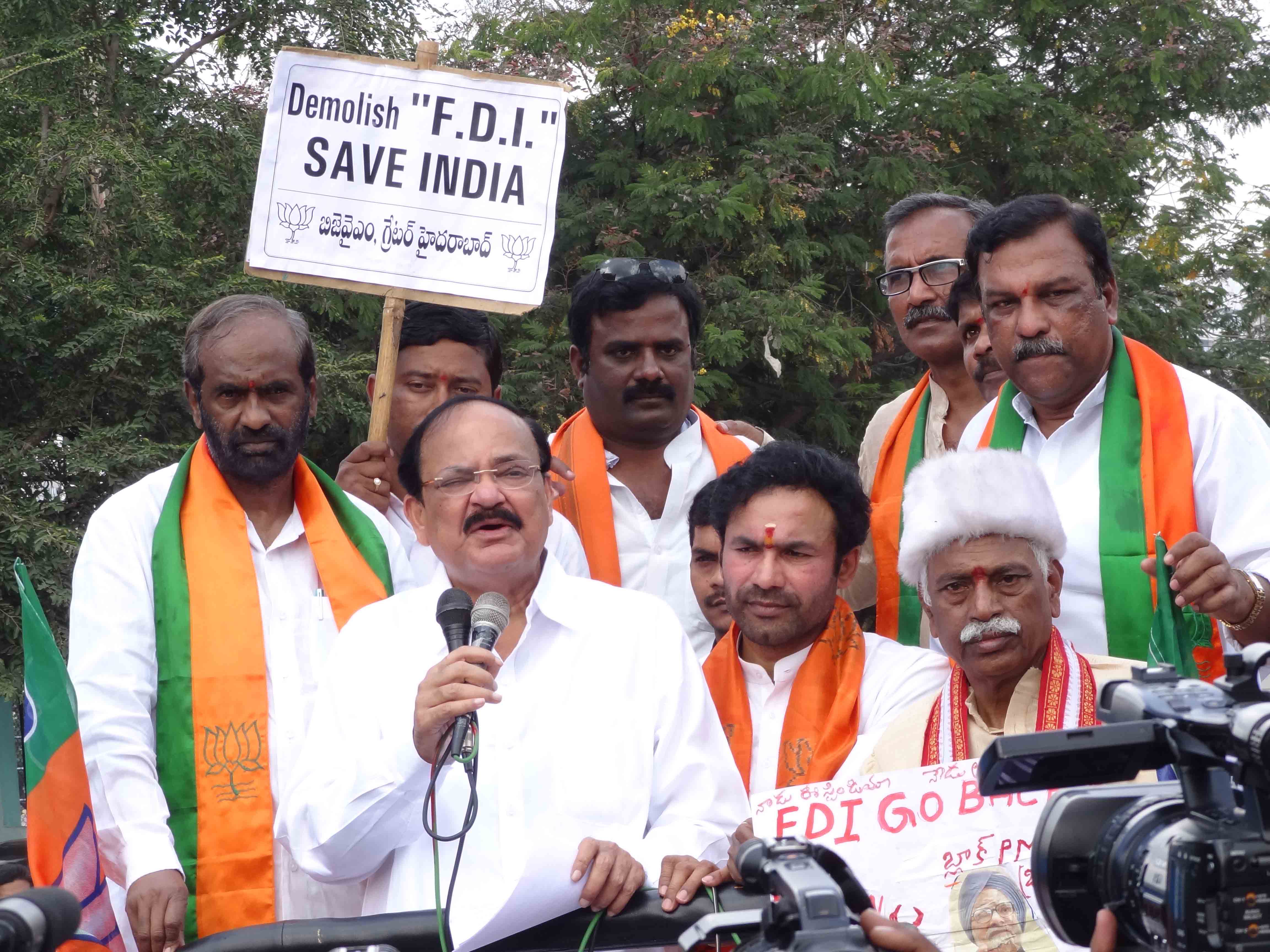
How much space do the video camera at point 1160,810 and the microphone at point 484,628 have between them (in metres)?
1.05

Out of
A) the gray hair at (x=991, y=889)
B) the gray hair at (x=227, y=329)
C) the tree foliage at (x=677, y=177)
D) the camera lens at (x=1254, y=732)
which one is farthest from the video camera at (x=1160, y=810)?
the tree foliage at (x=677, y=177)

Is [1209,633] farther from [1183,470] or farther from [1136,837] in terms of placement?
[1136,837]

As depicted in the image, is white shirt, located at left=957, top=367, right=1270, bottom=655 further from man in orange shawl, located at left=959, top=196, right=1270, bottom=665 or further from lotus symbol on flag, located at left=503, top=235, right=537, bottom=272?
lotus symbol on flag, located at left=503, top=235, right=537, bottom=272

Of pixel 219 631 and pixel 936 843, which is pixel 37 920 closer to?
pixel 936 843

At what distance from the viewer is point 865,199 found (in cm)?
1212

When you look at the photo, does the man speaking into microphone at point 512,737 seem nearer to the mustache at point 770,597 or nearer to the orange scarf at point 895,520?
the mustache at point 770,597

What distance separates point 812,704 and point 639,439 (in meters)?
1.42

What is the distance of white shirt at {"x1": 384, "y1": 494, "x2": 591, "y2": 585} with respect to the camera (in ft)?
14.8

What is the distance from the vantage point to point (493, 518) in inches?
147

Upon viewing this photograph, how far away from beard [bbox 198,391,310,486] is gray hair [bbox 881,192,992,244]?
220 centimetres

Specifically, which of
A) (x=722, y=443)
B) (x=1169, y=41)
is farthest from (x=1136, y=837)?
(x=1169, y=41)

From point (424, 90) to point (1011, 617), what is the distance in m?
2.83

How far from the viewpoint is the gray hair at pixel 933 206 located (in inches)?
200

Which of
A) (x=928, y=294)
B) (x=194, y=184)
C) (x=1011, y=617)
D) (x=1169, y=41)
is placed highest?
(x=1169, y=41)
